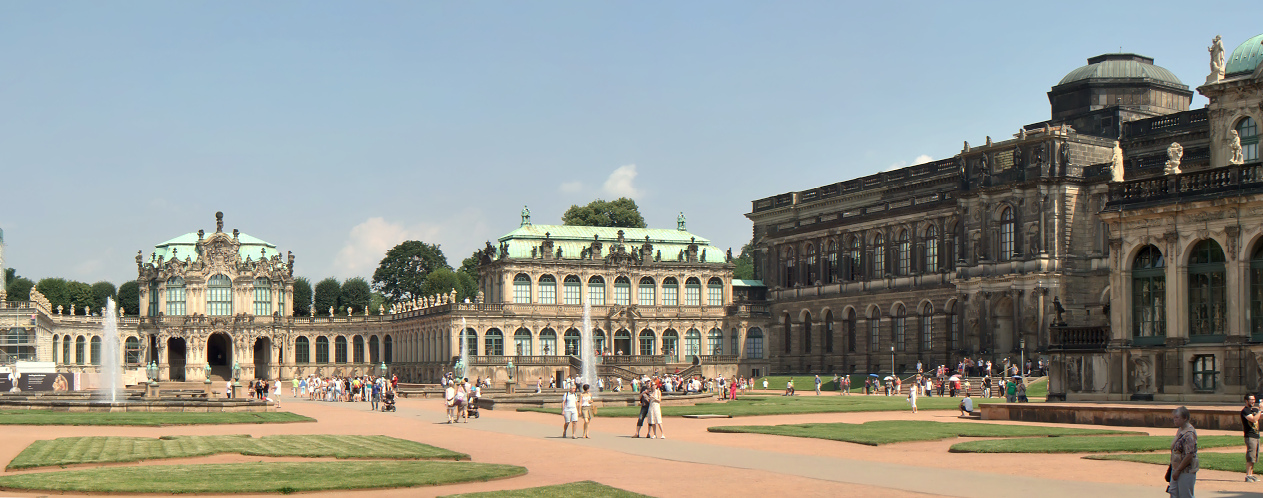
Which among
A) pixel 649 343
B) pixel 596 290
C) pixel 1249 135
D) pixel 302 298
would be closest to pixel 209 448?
pixel 1249 135

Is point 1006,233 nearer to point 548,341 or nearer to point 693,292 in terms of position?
point 693,292

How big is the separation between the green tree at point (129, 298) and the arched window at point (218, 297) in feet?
113

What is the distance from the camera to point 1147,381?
43.3 meters

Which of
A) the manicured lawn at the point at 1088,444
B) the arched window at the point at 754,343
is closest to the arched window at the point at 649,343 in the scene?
the arched window at the point at 754,343

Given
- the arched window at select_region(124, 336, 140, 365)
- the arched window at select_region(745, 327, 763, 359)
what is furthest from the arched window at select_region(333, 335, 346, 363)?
the arched window at select_region(745, 327, 763, 359)

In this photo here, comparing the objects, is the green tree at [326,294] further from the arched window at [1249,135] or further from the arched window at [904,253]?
the arched window at [1249,135]

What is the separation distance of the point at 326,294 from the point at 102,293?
26.2 metres

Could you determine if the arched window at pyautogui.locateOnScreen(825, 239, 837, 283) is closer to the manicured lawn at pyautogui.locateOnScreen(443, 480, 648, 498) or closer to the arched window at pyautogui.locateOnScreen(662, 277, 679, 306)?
the arched window at pyautogui.locateOnScreen(662, 277, 679, 306)

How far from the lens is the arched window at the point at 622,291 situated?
115 metres

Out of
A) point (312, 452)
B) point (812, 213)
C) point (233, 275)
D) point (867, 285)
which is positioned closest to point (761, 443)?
point (312, 452)

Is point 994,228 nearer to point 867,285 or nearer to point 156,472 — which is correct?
point 867,285

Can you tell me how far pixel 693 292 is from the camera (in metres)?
118

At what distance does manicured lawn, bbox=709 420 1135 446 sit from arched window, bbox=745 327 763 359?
75.0 metres

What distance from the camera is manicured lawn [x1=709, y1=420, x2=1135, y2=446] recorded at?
3525cm
